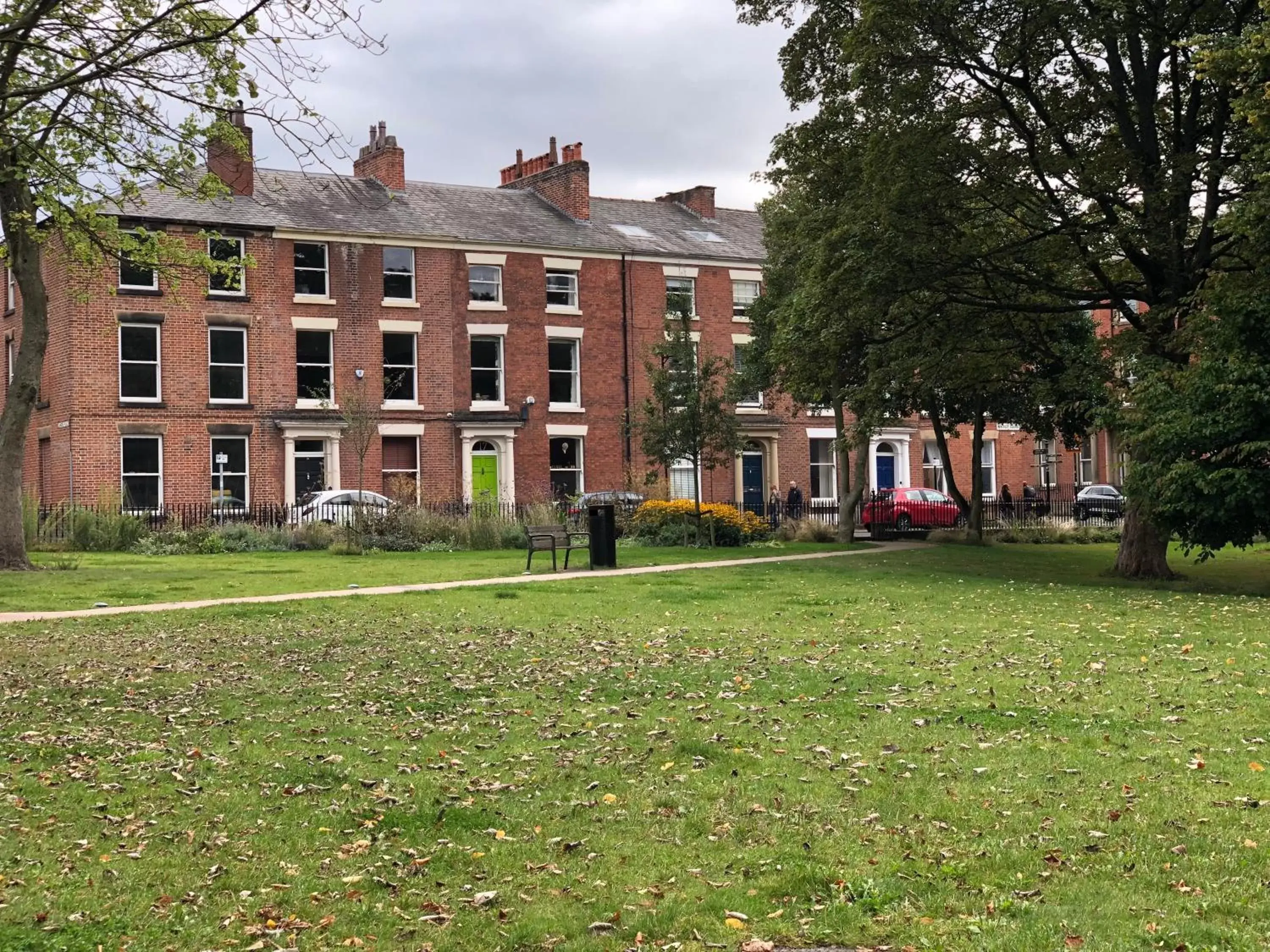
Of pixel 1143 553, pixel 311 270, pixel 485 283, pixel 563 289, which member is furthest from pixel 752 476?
pixel 1143 553

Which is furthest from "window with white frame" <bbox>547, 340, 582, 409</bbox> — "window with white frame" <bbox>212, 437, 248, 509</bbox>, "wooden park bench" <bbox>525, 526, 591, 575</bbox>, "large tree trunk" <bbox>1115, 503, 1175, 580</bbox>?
"large tree trunk" <bbox>1115, 503, 1175, 580</bbox>

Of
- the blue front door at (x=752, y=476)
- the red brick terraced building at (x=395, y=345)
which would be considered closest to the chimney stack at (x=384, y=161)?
the red brick terraced building at (x=395, y=345)

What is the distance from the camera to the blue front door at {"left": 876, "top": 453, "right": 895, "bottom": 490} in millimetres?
51781

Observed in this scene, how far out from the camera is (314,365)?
39.5m

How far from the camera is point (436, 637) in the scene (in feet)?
44.9

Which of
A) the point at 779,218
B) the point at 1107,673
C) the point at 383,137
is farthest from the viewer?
the point at 383,137

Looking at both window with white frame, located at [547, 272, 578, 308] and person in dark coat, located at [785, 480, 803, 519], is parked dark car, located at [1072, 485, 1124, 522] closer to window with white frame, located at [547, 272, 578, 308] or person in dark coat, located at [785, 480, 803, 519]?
person in dark coat, located at [785, 480, 803, 519]

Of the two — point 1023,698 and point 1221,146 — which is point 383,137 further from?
point 1023,698

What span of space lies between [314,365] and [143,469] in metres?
5.99

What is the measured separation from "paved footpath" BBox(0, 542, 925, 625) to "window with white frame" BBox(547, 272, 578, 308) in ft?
59.8

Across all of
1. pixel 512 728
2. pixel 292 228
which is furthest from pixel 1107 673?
pixel 292 228

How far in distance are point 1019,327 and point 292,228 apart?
913 inches

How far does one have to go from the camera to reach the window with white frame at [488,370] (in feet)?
138

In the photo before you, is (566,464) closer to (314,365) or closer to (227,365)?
(314,365)
